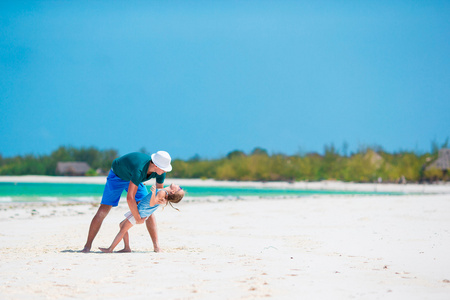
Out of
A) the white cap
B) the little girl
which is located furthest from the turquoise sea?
the white cap

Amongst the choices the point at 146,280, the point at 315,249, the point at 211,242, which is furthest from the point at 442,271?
the point at 211,242

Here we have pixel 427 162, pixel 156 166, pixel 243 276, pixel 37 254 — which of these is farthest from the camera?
pixel 427 162

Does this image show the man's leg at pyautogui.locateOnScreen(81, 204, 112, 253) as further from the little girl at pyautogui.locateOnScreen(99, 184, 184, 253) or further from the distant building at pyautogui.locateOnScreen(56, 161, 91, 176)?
the distant building at pyautogui.locateOnScreen(56, 161, 91, 176)

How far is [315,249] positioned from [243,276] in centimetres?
188

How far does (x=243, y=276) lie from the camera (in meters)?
4.07

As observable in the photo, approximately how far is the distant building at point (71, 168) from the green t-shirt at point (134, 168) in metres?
59.3

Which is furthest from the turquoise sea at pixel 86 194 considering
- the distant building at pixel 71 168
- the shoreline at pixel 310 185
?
the distant building at pixel 71 168

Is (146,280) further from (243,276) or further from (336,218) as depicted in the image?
(336,218)

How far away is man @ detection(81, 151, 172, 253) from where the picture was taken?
4812 millimetres

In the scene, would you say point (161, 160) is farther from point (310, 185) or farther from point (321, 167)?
point (321, 167)

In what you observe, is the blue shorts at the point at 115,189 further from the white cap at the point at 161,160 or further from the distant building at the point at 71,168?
the distant building at the point at 71,168

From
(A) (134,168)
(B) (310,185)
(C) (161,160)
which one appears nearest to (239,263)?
(C) (161,160)

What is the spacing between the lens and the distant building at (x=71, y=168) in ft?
205

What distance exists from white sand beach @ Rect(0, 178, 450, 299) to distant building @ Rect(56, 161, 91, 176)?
56.0 m
